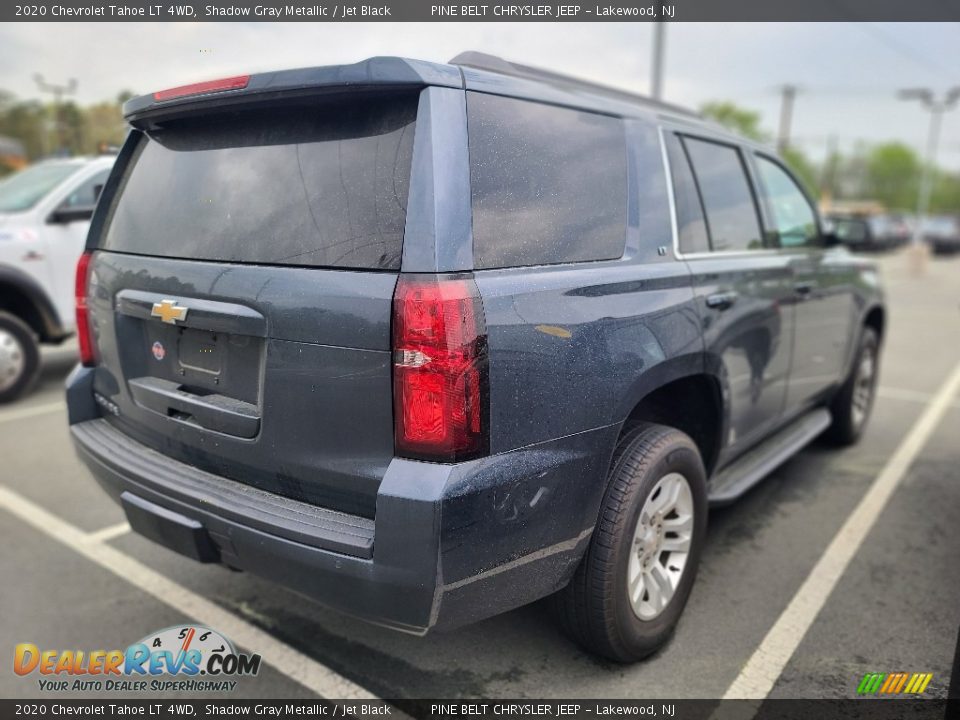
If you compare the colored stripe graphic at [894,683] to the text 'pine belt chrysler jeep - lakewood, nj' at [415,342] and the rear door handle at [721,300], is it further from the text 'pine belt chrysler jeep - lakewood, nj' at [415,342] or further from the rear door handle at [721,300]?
the rear door handle at [721,300]

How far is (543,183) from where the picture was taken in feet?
7.79

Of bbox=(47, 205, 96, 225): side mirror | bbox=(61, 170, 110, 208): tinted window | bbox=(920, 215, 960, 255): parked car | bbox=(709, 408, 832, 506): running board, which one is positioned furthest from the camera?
bbox=(920, 215, 960, 255): parked car

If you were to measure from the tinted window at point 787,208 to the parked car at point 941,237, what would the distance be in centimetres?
3652

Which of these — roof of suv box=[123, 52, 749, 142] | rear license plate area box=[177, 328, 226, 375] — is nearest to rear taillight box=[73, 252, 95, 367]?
roof of suv box=[123, 52, 749, 142]

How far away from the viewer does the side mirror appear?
20.7 ft

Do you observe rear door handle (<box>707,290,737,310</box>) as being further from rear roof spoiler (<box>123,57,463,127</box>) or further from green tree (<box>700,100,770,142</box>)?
green tree (<box>700,100,770,142</box>)

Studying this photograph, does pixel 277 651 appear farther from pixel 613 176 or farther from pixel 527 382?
pixel 613 176

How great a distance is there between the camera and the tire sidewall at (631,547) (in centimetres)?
253

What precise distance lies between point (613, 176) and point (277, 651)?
2144 millimetres

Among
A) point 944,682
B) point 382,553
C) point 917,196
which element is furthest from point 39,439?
point 917,196

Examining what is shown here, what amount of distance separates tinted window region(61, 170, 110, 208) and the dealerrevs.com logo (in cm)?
460

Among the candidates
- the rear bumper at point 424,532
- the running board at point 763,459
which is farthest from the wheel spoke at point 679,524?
the rear bumper at point 424,532

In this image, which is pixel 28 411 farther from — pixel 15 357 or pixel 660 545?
pixel 660 545

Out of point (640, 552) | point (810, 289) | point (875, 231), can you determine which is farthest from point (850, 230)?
point (875, 231)
